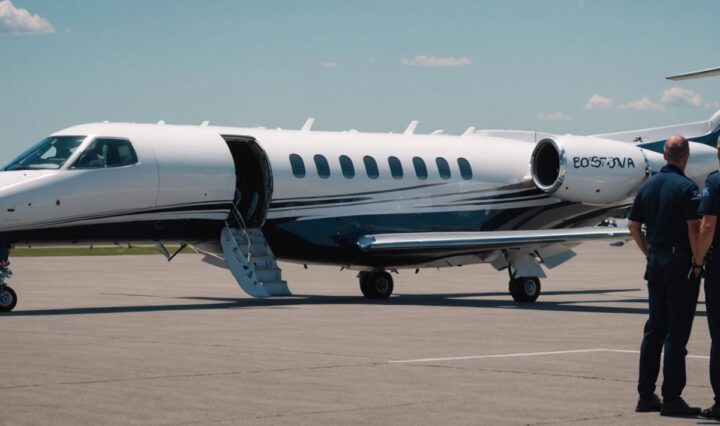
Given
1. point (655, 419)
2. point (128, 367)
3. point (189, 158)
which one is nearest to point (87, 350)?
point (128, 367)

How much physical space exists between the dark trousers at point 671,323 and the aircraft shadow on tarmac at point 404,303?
10.8 m

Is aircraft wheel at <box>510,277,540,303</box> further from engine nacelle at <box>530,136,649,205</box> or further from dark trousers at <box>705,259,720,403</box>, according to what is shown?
dark trousers at <box>705,259,720,403</box>

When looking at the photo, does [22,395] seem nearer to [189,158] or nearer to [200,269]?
[189,158]

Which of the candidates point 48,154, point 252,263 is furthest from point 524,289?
point 48,154

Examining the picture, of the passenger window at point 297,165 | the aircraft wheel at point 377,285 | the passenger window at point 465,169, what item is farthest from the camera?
the passenger window at point 465,169

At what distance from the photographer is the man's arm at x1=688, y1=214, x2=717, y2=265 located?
9.73 metres

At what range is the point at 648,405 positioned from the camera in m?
9.91

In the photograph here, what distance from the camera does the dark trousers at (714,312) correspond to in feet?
32.0

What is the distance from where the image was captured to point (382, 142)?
26.2 meters

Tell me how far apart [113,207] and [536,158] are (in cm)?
934

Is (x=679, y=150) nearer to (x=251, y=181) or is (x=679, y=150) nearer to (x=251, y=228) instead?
(x=251, y=228)

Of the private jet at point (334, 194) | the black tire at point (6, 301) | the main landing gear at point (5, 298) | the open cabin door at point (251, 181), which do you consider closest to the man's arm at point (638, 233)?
the private jet at point (334, 194)

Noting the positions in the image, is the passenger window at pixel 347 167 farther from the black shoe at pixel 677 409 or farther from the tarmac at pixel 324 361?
the black shoe at pixel 677 409

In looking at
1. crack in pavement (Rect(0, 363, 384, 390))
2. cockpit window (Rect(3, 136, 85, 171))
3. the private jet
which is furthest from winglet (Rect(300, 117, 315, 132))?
crack in pavement (Rect(0, 363, 384, 390))
